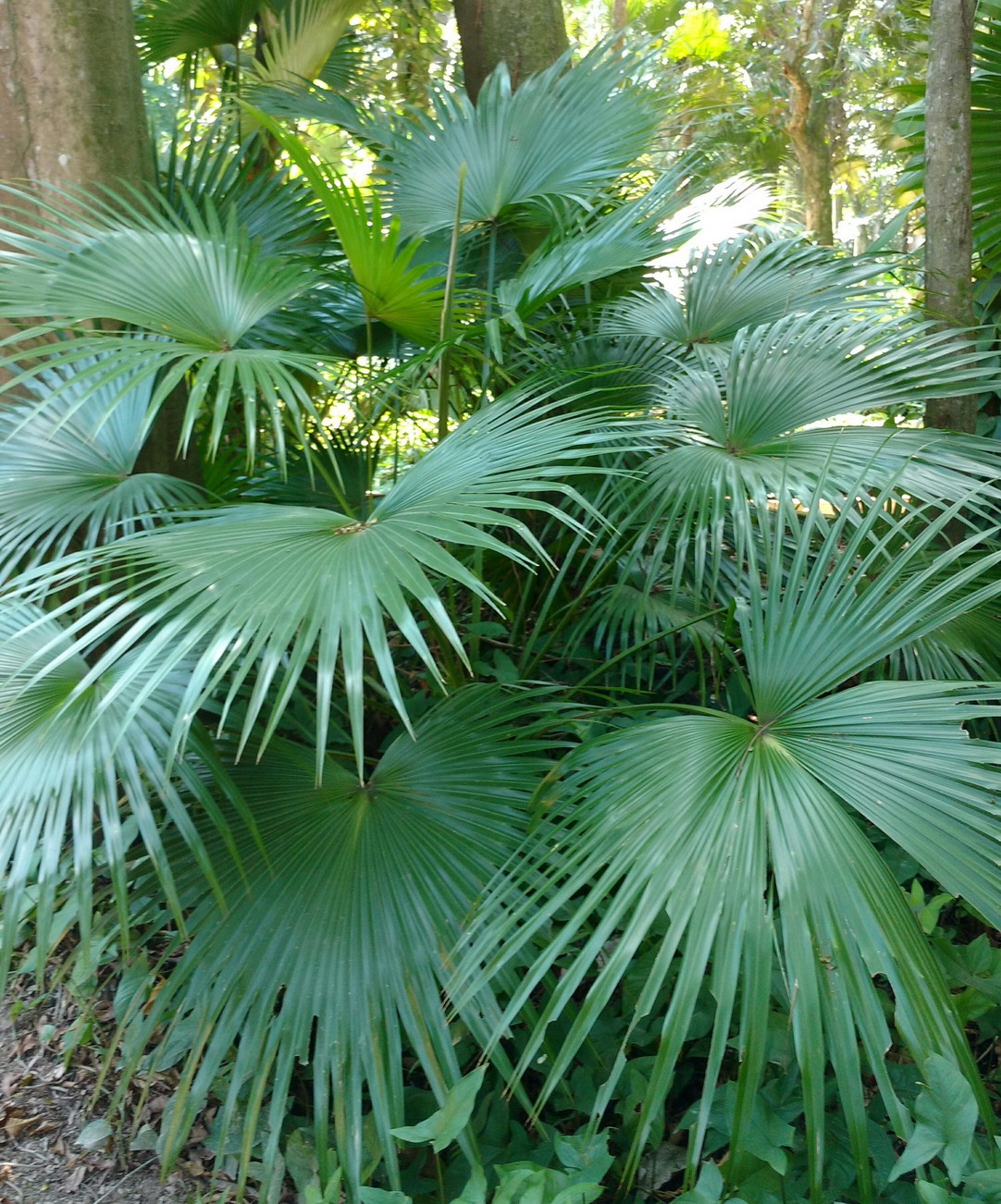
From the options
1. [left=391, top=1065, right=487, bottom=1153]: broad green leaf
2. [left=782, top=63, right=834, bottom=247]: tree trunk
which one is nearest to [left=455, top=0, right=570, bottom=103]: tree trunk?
[left=391, top=1065, right=487, bottom=1153]: broad green leaf

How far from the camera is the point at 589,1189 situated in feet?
4.41

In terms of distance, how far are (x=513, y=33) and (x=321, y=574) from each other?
2.63 metres

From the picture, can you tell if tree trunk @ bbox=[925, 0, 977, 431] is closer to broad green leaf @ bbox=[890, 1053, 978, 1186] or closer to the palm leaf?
the palm leaf

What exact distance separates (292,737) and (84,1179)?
35.3 inches

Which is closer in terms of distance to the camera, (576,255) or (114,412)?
(114,412)

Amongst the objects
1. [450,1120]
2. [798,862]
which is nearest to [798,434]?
[798,862]

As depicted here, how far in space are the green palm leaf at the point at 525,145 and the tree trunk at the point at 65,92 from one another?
712 millimetres

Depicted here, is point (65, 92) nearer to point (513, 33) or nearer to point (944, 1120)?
point (513, 33)

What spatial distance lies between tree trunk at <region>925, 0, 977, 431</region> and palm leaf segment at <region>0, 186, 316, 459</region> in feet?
4.89

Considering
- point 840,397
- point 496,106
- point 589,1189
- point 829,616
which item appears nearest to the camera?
point 589,1189

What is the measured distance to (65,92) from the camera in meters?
2.19

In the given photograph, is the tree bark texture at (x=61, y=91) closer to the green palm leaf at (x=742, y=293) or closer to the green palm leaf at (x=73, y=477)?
the green palm leaf at (x=73, y=477)

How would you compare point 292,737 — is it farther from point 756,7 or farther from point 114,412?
point 756,7

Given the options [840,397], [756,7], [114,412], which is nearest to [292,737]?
[114,412]
